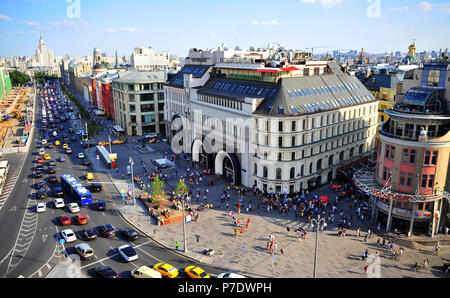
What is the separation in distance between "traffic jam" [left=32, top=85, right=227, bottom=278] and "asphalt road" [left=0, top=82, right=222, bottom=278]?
14 centimetres

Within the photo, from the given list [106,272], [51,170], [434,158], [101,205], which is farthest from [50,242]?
[434,158]

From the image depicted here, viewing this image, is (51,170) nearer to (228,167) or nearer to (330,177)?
(228,167)

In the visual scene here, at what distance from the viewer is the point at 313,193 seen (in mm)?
68812

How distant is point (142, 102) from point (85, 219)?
71.0 metres

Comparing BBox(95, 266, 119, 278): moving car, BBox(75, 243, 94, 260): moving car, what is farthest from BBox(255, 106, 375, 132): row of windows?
BBox(95, 266, 119, 278): moving car

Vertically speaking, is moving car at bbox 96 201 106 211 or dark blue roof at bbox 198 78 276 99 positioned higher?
dark blue roof at bbox 198 78 276 99

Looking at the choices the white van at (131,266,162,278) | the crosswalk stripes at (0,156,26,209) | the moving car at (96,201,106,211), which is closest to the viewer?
the white van at (131,266,162,278)

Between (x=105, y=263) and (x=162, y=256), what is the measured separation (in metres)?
7.38

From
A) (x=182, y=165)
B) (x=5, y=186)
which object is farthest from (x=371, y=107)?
(x=5, y=186)

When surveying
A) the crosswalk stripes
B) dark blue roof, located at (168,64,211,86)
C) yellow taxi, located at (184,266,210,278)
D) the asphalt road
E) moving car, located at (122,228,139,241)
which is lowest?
the asphalt road

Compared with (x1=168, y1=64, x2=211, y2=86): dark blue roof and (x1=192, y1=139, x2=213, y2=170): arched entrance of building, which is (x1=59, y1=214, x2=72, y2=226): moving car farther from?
(x1=168, y1=64, x2=211, y2=86): dark blue roof

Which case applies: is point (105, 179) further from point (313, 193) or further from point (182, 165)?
point (313, 193)

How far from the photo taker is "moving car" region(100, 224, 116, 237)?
5034cm

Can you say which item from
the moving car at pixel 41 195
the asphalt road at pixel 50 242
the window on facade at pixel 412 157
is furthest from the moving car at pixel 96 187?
the window on facade at pixel 412 157
